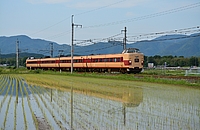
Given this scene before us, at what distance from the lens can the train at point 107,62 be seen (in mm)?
30891

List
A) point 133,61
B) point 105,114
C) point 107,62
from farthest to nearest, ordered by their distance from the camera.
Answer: point 107,62, point 133,61, point 105,114

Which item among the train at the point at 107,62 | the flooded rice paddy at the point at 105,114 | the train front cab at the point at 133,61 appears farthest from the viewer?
the train at the point at 107,62

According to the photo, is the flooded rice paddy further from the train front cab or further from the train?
the train

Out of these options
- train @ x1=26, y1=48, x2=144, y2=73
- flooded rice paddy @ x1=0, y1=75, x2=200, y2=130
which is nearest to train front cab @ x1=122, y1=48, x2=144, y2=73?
train @ x1=26, y1=48, x2=144, y2=73

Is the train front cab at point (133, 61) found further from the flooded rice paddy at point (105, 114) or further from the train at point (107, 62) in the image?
the flooded rice paddy at point (105, 114)

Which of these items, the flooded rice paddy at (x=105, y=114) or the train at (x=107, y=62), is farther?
the train at (x=107, y=62)

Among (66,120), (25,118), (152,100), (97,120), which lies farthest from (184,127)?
(152,100)

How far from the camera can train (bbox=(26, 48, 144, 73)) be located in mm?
30891

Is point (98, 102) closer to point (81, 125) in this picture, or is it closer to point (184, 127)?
point (81, 125)

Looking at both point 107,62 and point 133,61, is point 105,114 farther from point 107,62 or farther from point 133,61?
point 107,62

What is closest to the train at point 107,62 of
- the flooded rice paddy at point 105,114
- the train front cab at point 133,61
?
the train front cab at point 133,61

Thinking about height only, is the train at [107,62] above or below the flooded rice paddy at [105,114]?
above

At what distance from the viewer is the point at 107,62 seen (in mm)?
34438

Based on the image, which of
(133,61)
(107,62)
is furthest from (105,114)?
(107,62)
